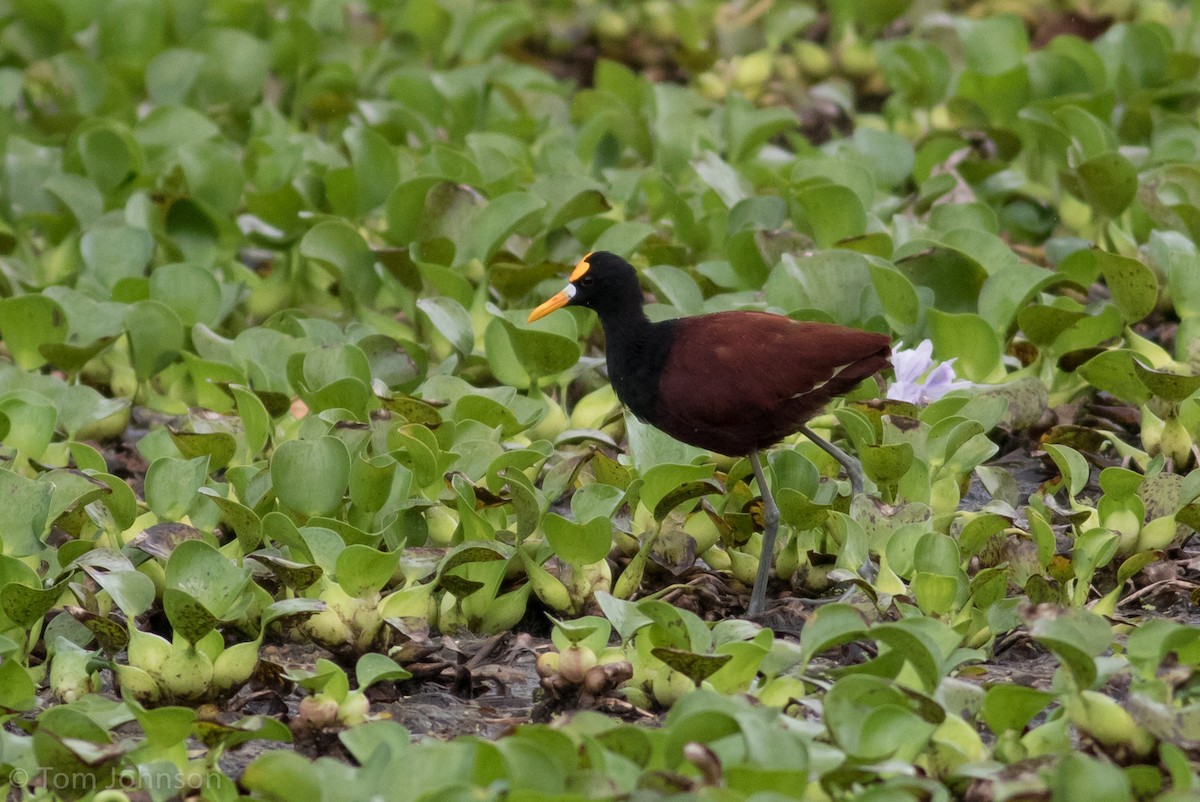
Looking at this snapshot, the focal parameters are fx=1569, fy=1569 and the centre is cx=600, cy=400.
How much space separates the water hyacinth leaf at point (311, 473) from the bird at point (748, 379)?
2.62 ft

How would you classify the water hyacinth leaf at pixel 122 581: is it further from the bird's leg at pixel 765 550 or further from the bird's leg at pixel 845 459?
the bird's leg at pixel 845 459

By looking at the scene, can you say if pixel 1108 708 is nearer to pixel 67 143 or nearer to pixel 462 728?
pixel 462 728

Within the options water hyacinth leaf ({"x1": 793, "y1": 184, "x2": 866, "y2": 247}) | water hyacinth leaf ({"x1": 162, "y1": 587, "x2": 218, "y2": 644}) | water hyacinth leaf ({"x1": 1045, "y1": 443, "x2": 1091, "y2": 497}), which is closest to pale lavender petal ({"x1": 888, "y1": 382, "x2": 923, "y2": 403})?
water hyacinth leaf ({"x1": 1045, "y1": 443, "x2": 1091, "y2": 497})

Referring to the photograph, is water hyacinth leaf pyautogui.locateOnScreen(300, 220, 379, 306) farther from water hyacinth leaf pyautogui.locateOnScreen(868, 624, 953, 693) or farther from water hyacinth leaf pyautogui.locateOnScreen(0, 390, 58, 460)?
water hyacinth leaf pyautogui.locateOnScreen(868, 624, 953, 693)

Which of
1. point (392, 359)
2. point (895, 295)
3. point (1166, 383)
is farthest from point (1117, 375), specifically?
point (392, 359)

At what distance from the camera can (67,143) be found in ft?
21.0

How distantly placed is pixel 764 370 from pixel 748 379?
46mm

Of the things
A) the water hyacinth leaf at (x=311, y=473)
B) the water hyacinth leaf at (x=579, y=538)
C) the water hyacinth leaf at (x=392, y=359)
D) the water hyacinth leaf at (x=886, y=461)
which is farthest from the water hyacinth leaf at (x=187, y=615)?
the water hyacinth leaf at (x=886, y=461)

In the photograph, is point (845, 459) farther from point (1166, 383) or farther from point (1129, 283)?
point (1129, 283)

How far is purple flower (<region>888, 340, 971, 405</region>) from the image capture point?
171 inches

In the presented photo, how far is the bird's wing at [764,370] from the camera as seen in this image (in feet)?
12.9

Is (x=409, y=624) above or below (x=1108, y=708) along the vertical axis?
below

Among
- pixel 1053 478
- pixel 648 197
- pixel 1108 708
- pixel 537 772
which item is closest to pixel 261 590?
pixel 537 772

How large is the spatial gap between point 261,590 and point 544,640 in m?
0.71
